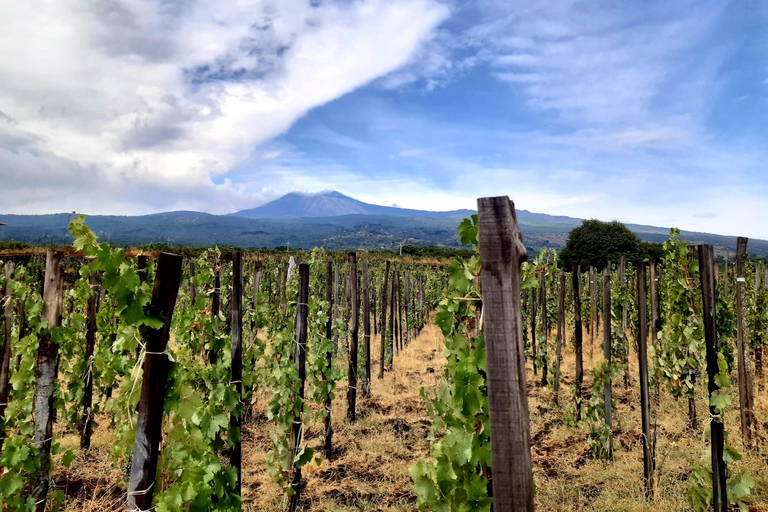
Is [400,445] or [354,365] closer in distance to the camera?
[400,445]

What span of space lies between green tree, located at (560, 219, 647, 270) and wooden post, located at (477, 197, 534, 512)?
37.5m

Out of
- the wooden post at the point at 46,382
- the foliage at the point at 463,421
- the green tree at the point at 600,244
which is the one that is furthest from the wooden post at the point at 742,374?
the green tree at the point at 600,244

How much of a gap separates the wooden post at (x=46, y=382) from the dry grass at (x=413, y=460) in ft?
3.85

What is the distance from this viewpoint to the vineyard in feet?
6.55

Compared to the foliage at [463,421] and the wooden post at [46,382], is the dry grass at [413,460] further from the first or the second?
the foliage at [463,421]

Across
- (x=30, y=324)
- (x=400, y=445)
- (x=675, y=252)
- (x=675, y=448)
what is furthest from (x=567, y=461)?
(x=30, y=324)

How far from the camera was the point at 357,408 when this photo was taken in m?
7.27

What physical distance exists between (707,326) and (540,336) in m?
5.85

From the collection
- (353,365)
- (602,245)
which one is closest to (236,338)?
(353,365)

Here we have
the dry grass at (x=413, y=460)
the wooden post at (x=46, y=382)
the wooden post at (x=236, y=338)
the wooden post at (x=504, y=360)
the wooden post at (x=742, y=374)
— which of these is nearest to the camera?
the wooden post at (x=504, y=360)

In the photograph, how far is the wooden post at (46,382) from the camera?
2949mm

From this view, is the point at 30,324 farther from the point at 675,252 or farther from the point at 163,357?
the point at 675,252

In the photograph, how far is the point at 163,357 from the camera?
204 cm

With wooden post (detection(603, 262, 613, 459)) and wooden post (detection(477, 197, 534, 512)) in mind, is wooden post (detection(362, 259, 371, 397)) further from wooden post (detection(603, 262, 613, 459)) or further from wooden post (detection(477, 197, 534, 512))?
wooden post (detection(477, 197, 534, 512))
